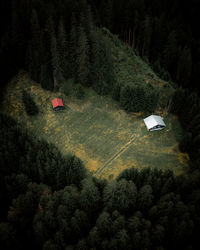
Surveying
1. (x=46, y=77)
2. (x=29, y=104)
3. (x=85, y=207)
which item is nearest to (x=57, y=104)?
(x=29, y=104)

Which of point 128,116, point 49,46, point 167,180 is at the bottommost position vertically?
point 167,180

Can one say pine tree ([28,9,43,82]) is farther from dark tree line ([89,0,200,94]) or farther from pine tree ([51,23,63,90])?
dark tree line ([89,0,200,94])

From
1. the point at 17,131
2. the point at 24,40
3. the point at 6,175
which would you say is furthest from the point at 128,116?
the point at 24,40

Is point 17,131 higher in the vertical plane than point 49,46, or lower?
lower

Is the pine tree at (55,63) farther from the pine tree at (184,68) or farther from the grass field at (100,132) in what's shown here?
the pine tree at (184,68)

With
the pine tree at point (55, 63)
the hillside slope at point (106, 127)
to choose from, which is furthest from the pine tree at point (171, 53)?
the pine tree at point (55, 63)

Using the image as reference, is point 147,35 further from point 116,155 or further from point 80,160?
point 80,160

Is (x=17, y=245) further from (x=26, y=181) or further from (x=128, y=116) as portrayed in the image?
(x=128, y=116)
